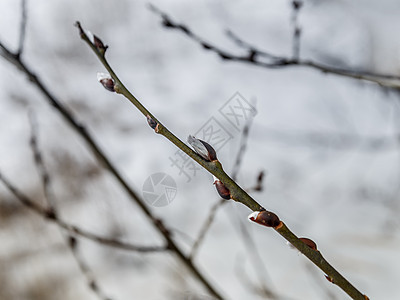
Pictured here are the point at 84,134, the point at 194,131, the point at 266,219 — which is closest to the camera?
the point at 266,219

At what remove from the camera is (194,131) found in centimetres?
108

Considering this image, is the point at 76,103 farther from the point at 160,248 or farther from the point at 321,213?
the point at 160,248

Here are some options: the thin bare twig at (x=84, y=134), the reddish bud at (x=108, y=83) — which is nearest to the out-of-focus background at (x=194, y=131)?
the thin bare twig at (x=84, y=134)

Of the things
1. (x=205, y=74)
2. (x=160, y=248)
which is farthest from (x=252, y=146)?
(x=160, y=248)

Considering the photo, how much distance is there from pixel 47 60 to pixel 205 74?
48 cm

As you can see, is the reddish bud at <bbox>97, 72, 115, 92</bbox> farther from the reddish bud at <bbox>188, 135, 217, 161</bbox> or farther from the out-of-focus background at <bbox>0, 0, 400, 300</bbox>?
the out-of-focus background at <bbox>0, 0, 400, 300</bbox>

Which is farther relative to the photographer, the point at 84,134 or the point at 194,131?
the point at 194,131

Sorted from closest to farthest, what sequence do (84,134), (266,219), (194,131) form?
1. (266,219)
2. (84,134)
3. (194,131)

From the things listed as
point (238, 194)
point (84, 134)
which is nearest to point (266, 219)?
point (238, 194)

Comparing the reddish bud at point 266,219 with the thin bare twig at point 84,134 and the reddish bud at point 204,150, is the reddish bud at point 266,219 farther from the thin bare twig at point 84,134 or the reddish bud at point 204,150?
the thin bare twig at point 84,134

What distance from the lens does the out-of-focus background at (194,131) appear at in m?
1.11

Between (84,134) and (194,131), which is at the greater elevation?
(194,131)

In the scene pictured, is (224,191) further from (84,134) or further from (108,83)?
(84,134)

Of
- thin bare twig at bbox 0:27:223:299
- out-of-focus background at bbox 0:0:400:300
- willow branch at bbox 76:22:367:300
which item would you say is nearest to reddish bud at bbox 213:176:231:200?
willow branch at bbox 76:22:367:300
